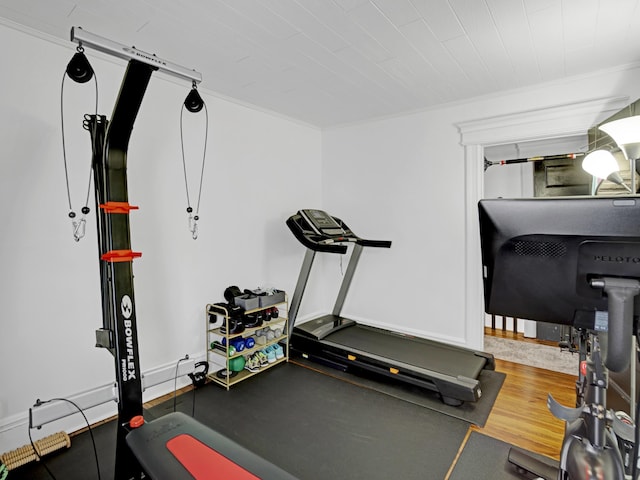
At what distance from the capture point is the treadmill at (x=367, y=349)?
272cm

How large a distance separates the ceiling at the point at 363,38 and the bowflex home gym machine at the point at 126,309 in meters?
0.57

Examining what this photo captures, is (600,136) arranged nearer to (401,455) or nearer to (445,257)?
(445,257)

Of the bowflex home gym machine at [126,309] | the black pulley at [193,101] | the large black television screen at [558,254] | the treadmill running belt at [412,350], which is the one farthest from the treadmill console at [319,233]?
the large black television screen at [558,254]

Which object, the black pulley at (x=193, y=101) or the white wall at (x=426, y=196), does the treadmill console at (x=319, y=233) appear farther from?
the black pulley at (x=193, y=101)

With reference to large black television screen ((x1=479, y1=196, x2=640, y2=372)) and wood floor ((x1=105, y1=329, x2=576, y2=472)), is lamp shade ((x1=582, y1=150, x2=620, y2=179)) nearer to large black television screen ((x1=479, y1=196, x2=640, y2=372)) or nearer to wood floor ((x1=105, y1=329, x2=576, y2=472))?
large black television screen ((x1=479, y1=196, x2=640, y2=372))

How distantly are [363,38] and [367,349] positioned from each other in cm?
252

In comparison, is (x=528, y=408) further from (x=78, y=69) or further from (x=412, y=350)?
(x=78, y=69)

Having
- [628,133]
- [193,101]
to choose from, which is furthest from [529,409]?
[193,101]

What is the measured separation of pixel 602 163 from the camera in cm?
204

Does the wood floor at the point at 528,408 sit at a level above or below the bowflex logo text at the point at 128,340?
below

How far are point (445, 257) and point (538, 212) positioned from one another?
2.73 m

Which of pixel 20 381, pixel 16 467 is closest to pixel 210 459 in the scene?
pixel 16 467

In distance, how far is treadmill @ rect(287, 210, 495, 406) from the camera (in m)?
2.72

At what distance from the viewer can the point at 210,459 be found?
157cm
